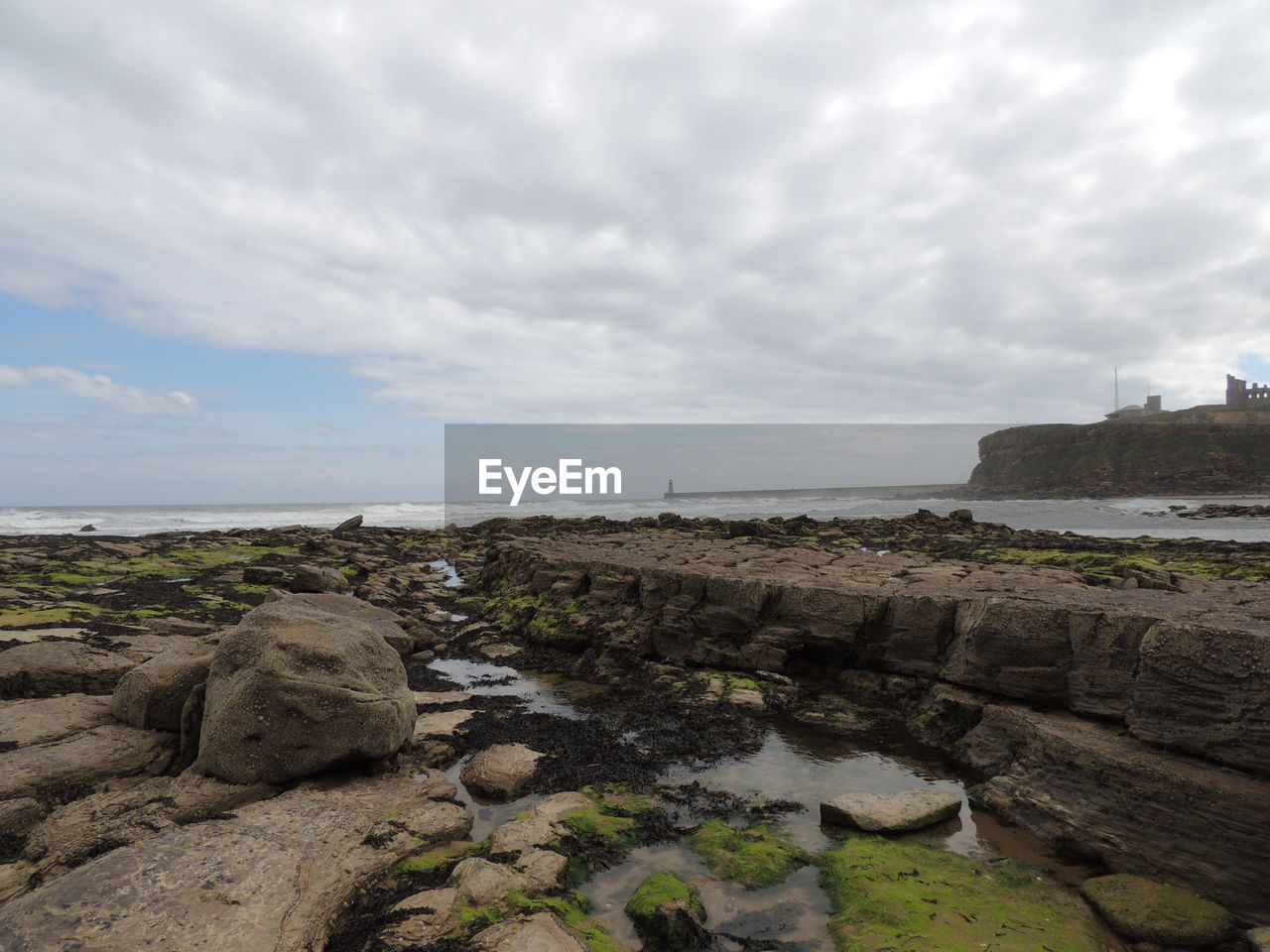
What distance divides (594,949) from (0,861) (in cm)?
456

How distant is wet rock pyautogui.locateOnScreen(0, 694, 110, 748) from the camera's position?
673 centimetres

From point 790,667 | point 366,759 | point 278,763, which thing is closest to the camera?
point 278,763

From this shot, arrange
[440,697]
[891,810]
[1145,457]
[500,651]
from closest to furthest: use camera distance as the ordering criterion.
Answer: [891,810] < [440,697] < [500,651] < [1145,457]

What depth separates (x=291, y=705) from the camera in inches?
248

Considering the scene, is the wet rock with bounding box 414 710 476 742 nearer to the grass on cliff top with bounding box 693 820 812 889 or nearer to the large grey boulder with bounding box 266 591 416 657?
the large grey boulder with bounding box 266 591 416 657

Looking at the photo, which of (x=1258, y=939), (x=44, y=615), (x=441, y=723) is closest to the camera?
(x=1258, y=939)

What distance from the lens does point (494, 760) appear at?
7.32 metres

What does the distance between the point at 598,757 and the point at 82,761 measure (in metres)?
5.16

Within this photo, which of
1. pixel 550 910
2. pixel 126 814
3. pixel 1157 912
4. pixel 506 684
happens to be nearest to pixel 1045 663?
pixel 1157 912

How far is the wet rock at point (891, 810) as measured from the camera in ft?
19.9

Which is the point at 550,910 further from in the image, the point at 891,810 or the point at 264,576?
the point at 264,576

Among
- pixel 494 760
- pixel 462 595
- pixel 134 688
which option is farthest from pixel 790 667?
pixel 462 595

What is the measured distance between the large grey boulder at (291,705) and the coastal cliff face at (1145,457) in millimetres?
110417

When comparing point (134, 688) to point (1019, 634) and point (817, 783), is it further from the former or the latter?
point (1019, 634)
